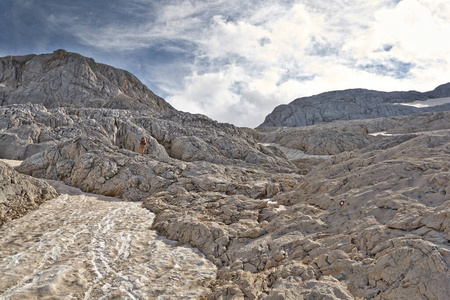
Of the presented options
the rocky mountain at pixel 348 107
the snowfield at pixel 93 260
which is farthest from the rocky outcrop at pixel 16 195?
the rocky mountain at pixel 348 107

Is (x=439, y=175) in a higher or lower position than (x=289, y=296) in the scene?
higher

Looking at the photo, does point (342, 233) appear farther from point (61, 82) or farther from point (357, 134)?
point (61, 82)

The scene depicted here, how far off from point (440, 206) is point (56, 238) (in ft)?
33.1

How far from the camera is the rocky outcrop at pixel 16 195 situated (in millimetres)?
9141

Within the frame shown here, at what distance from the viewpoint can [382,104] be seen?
8944 cm

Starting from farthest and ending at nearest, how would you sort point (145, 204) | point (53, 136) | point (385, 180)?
point (53, 136) → point (145, 204) → point (385, 180)

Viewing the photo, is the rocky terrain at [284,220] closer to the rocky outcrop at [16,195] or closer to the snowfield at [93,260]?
the snowfield at [93,260]

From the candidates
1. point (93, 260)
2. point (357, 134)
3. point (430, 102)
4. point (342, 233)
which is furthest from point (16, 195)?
point (430, 102)

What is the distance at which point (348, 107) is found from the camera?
293 ft

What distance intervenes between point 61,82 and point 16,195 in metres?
70.2

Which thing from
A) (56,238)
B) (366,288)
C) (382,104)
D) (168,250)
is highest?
(382,104)

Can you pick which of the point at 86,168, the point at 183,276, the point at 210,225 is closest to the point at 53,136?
the point at 86,168

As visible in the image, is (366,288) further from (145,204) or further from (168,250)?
(145,204)

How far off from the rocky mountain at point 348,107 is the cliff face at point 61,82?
48.9 metres
